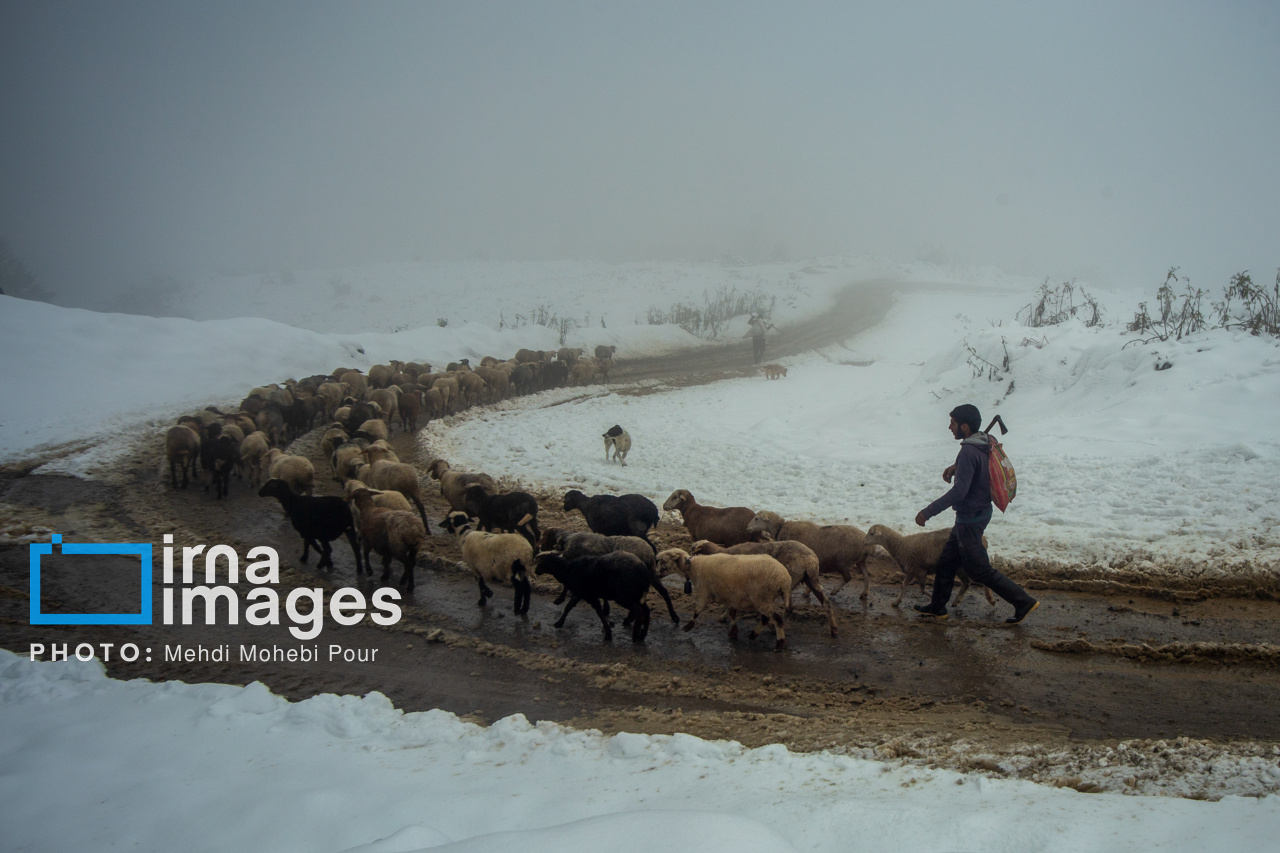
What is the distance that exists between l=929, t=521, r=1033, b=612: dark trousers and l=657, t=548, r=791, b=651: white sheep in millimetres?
1602

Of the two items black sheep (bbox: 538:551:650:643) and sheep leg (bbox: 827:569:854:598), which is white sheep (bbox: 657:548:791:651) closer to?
black sheep (bbox: 538:551:650:643)

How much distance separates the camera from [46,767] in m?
3.80

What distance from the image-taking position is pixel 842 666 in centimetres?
568

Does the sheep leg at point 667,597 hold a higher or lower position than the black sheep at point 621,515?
lower

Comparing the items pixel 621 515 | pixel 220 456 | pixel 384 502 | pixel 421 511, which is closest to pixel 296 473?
pixel 220 456

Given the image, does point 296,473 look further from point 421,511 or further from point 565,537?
point 565,537

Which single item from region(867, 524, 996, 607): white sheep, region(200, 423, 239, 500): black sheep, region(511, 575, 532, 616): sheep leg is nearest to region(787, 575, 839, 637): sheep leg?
region(867, 524, 996, 607): white sheep

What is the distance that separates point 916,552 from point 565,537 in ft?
12.5

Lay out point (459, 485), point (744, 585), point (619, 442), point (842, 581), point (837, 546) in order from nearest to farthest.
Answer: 1. point (744, 585)
2. point (837, 546)
3. point (842, 581)
4. point (459, 485)
5. point (619, 442)

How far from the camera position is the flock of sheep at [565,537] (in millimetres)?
6402

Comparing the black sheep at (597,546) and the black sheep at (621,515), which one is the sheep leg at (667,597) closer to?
the black sheep at (597,546)

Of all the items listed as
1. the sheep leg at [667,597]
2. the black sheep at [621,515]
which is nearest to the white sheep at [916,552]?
the sheep leg at [667,597]

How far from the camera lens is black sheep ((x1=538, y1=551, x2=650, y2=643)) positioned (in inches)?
250

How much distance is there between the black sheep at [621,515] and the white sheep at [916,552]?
2.74 metres
